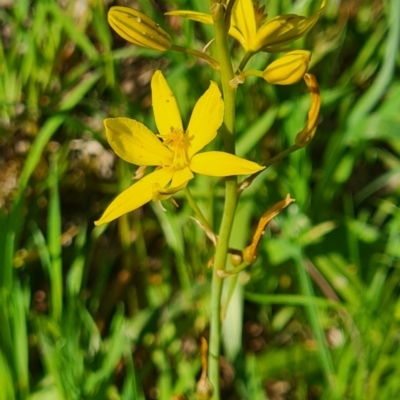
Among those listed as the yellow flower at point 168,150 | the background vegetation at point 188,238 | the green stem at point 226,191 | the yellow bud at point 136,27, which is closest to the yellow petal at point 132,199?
the yellow flower at point 168,150

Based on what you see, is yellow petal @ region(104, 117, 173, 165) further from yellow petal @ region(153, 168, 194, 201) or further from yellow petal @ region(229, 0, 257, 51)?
yellow petal @ region(229, 0, 257, 51)

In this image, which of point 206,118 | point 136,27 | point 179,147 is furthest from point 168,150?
point 136,27

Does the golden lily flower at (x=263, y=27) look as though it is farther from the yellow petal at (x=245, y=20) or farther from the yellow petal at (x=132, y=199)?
the yellow petal at (x=132, y=199)

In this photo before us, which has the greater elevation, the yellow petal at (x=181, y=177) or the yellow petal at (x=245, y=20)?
the yellow petal at (x=245, y=20)

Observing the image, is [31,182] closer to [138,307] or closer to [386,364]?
[138,307]

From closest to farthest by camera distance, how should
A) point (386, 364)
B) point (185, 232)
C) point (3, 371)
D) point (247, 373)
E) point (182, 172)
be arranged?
point (182, 172) → point (3, 371) → point (386, 364) → point (247, 373) → point (185, 232)

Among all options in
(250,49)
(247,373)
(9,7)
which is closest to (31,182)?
(9,7)
